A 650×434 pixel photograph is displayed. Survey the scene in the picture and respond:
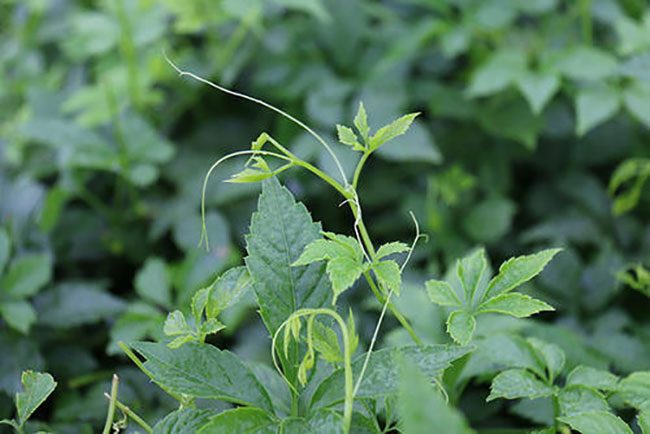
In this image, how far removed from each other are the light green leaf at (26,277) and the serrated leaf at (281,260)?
566mm

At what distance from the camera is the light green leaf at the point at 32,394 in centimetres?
76

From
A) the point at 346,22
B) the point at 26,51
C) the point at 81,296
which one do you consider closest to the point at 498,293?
the point at 81,296

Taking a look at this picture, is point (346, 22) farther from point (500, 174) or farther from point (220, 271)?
point (220, 271)

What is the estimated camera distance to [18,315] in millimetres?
1099

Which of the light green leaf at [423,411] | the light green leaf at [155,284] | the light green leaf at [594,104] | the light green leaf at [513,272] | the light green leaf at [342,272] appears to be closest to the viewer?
the light green leaf at [423,411]

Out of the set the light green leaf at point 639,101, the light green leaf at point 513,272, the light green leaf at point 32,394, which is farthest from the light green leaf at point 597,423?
the light green leaf at point 639,101

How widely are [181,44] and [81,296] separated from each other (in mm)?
972

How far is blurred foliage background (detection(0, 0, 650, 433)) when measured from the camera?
1271 mm

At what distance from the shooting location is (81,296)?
126 centimetres

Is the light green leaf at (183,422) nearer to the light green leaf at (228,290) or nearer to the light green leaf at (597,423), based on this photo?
the light green leaf at (228,290)

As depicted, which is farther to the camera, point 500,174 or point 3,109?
point 3,109

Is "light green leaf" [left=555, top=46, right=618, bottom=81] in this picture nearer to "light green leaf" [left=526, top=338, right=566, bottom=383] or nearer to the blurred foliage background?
the blurred foliage background

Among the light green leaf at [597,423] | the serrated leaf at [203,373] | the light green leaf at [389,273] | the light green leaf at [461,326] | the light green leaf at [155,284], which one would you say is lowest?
the light green leaf at [155,284]

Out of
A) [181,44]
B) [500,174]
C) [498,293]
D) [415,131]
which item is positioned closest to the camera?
[498,293]
